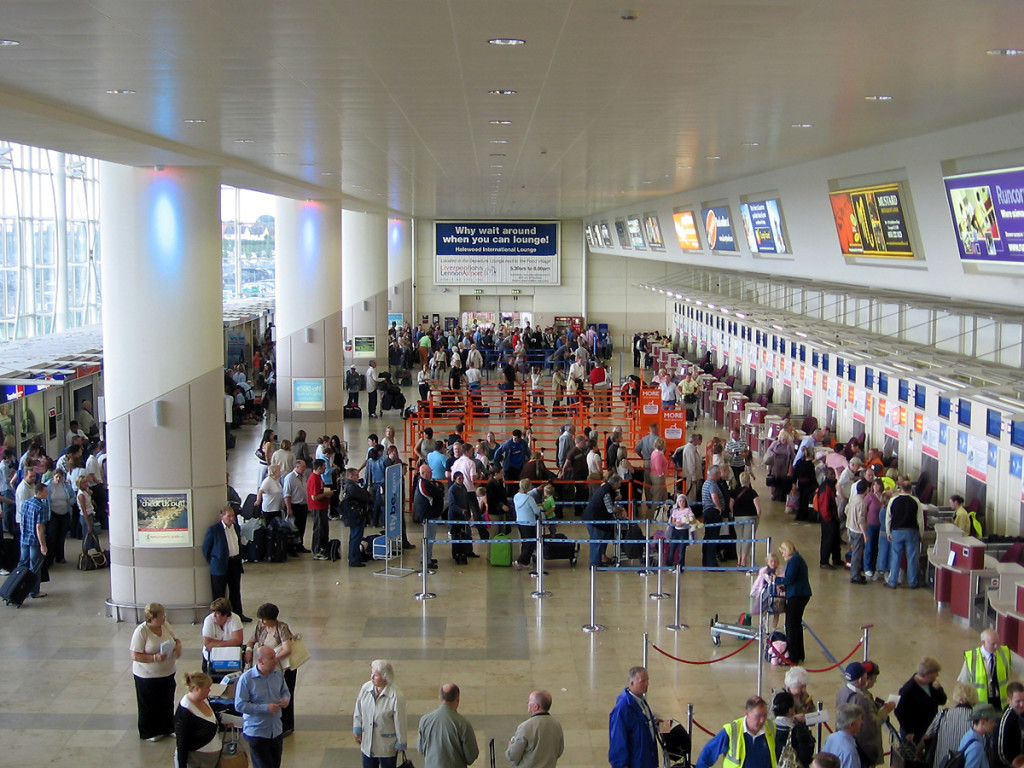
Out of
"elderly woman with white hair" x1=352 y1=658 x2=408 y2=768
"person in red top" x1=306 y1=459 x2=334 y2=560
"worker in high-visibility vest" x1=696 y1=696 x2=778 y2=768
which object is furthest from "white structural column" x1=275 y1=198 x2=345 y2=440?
"worker in high-visibility vest" x1=696 y1=696 x2=778 y2=768

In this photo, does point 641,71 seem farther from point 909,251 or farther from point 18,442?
point 18,442

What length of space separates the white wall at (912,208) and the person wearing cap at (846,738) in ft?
13.2

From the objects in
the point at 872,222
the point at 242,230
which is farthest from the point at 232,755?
the point at 242,230

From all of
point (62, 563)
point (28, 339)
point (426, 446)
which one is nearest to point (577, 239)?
point (28, 339)

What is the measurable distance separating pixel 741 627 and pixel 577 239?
3524 centimetres

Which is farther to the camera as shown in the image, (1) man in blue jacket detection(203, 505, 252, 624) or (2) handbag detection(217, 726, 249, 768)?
(1) man in blue jacket detection(203, 505, 252, 624)

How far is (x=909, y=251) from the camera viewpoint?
10977 millimetres

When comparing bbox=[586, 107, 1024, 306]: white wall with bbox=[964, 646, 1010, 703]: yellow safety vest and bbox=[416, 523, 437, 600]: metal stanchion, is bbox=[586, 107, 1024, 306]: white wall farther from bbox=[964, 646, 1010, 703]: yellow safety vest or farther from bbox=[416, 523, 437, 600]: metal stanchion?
bbox=[416, 523, 437, 600]: metal stanchion

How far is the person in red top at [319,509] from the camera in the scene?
13977mm

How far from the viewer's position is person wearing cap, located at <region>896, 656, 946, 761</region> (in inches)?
291

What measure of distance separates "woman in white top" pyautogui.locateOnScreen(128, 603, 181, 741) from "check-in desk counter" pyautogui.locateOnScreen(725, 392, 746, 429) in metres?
16.9

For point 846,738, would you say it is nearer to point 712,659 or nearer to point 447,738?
point 447,738

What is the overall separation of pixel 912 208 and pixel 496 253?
33633mm

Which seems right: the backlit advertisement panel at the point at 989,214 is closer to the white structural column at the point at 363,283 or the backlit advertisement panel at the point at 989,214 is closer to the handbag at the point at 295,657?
the handbag at the point at 295,657
